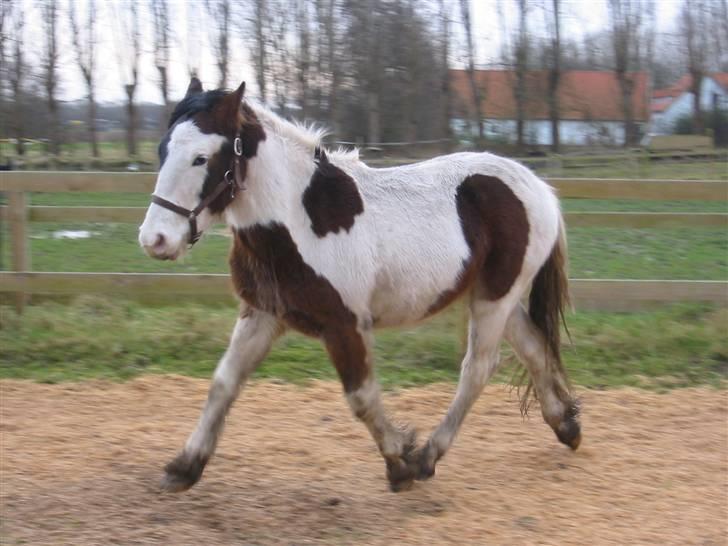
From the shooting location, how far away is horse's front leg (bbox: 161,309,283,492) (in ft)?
12.6

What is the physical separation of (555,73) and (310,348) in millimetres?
23947

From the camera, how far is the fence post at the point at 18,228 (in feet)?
21.4

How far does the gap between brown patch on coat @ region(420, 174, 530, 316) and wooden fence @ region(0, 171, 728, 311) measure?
221cm

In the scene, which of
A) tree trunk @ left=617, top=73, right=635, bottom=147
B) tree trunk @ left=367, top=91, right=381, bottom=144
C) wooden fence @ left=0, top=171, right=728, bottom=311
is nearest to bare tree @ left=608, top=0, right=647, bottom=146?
tree trunk @ left=617, top=73, right=635, bottom=147

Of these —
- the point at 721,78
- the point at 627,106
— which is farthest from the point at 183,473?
the point at 721,78

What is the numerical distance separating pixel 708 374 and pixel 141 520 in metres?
4.32

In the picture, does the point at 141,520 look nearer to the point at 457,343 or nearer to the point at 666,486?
the point at 666,486

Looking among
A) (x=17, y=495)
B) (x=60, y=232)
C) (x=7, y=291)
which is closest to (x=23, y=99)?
(x=60, y=232)

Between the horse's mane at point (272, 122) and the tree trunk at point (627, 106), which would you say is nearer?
the horse's mane at point (272, 122)

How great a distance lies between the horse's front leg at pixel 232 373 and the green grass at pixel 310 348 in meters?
1.90

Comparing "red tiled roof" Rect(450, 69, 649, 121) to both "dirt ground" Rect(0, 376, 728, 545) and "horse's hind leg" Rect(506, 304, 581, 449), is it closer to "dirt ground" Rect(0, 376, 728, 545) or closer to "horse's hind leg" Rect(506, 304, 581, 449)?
"dirt ground" Rect(0, 376, 728, 545)

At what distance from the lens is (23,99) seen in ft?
67.0

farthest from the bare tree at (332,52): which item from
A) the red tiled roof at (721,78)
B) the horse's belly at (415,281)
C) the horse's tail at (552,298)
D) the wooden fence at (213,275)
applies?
the red tiled roof at (721,78)

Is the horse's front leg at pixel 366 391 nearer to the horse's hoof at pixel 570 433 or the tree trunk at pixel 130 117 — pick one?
the horse's hoof at pixel 570 433
